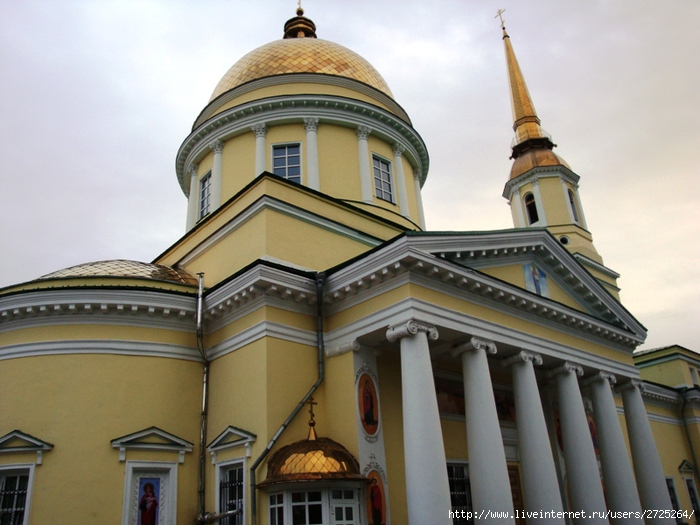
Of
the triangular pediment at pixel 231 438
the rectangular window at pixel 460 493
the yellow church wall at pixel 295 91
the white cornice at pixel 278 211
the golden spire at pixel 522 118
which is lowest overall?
the rectangular window at pixel 460 493

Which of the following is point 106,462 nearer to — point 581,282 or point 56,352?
point 56,352

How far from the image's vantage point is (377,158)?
16547 mm

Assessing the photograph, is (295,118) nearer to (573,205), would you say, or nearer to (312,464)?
(312,464)

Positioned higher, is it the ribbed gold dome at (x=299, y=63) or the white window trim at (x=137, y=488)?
the ribbed gold dome at (x=299, y=63)

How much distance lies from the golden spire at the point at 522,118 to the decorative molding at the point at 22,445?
1958cm

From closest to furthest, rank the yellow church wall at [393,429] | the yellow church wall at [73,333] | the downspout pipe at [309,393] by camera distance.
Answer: the downspout pipe at [309,393], the yellow church wall at [393,429], the yellow church wall at [73,333]

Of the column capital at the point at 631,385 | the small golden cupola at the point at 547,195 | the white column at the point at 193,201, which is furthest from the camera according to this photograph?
the small golden cupola at the point at 547,195

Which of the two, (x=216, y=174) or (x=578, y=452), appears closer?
(x=578, y=452)

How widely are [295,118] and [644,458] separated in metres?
11.7

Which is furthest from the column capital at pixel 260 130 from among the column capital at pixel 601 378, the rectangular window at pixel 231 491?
the column capital at pixel 601 378

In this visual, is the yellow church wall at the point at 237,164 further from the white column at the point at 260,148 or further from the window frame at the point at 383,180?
the window frame at the point at 383,180

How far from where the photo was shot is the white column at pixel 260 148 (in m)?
15.3

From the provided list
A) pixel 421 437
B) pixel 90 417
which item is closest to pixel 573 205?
pixel 421 437

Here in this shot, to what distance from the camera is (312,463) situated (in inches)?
341
